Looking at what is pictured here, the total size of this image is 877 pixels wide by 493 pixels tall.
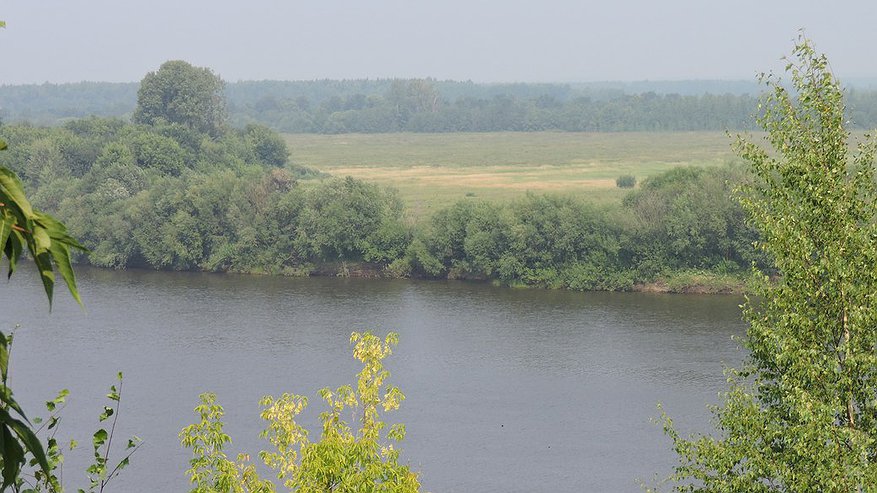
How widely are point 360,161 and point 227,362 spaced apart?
87.0 metres

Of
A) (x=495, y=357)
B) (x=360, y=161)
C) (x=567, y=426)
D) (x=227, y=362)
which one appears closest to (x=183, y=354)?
(x=227, y=362)

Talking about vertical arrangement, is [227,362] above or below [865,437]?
below

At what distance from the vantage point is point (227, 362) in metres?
40.4

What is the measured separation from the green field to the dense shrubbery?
1349 centimetres

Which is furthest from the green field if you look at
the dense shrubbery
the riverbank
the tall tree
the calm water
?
the calm water

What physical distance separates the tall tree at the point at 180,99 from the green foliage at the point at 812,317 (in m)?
85.0

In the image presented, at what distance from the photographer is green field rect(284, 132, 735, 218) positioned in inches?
3605

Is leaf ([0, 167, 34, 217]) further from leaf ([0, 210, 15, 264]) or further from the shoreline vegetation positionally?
the shoreline vegetation

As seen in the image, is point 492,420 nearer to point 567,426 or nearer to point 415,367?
point 567,426

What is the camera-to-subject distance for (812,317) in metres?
12.1

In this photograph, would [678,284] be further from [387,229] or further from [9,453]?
[9,453]

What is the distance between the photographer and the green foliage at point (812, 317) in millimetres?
11461

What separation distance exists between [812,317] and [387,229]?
165 feet

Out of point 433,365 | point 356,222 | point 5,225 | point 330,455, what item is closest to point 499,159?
point 356,222
